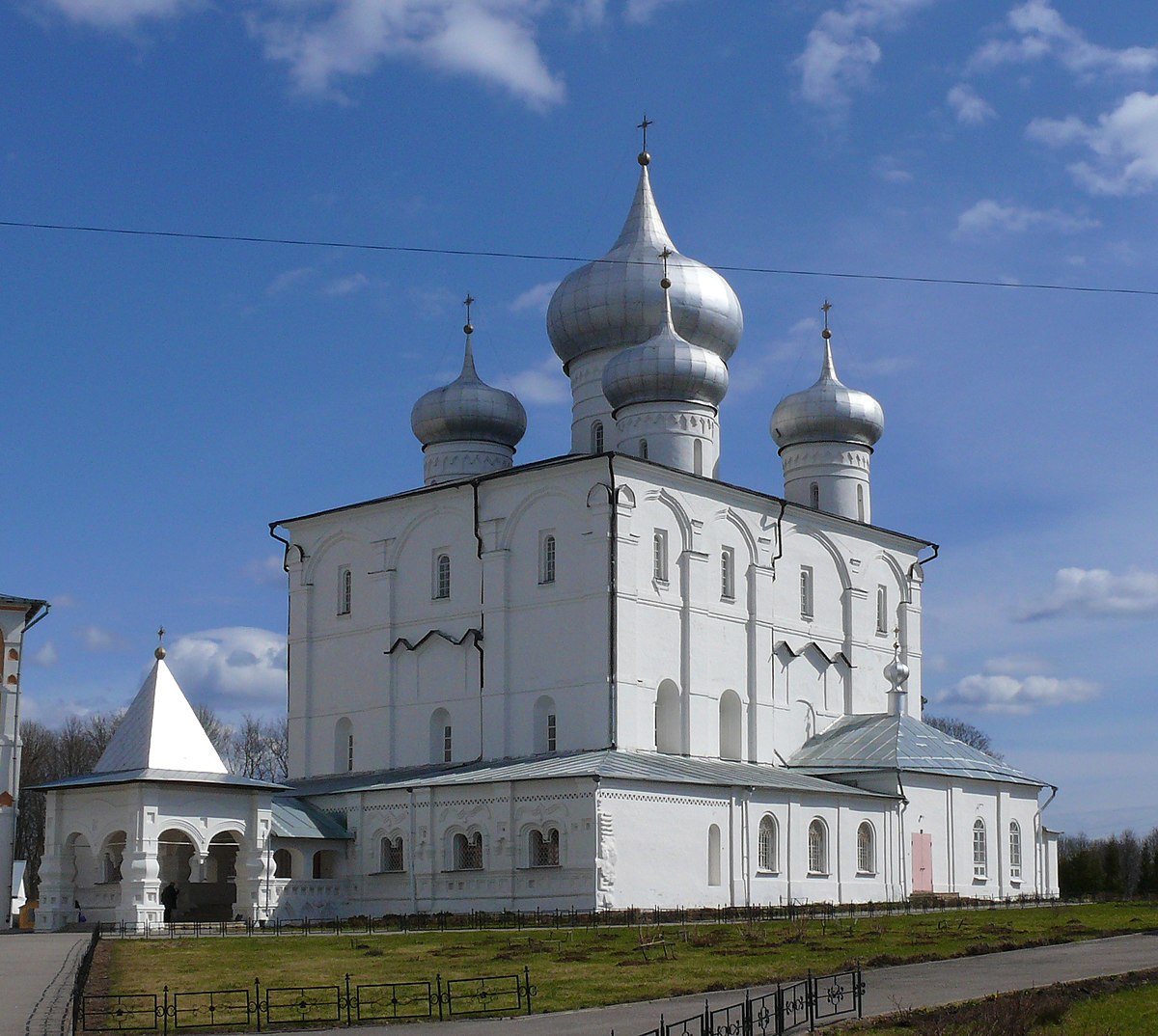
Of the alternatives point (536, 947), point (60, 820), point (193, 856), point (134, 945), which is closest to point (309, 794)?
point (193, 856)

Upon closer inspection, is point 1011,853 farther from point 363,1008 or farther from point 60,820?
point 363,1008

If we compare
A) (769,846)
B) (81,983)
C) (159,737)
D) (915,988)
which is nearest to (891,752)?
(769,846)

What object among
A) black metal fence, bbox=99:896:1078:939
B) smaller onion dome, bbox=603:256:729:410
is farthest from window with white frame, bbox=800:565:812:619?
black metal fence, bbox=99:896:1078:939

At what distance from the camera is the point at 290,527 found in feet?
133

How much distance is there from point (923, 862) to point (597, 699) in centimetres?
809

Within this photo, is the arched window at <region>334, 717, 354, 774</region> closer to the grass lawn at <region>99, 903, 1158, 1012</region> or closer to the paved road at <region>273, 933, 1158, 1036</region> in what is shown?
the grass lawn at <region>99, 903, 1158, 1012</region>

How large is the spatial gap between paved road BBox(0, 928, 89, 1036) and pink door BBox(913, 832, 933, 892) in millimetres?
17296

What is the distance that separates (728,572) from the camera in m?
37.4

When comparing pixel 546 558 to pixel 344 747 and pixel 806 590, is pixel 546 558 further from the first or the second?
pixel 806 590

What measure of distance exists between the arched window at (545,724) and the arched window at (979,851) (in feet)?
32.3

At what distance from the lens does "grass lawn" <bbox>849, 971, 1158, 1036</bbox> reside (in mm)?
13844

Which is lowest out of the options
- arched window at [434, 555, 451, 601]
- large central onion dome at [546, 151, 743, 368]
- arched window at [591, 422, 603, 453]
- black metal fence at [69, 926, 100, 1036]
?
black metal fence at [69, 926, 100, 1036]

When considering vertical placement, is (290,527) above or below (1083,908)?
above

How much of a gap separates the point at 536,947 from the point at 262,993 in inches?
225
